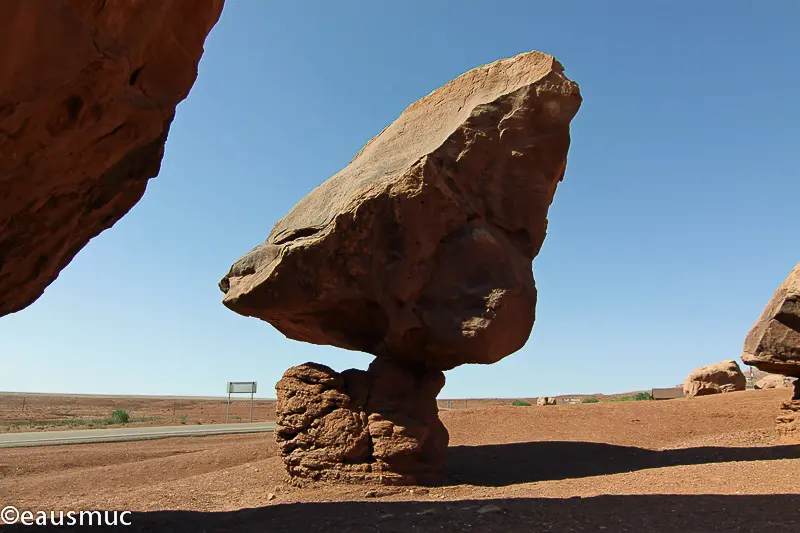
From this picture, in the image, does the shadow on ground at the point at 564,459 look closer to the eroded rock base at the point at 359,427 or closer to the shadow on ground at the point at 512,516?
the eroded rock base at the point at 359,427

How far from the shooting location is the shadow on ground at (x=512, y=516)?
20.2 feet

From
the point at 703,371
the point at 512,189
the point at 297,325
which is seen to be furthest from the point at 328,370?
the point at 703,371

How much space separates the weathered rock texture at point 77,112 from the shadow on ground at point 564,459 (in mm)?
7108

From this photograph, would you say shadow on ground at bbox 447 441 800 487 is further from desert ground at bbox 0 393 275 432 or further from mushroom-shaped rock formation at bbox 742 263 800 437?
desert ground at bbox 0 393 275 432

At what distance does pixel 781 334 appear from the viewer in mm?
12914

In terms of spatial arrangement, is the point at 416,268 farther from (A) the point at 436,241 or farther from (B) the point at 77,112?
(B) the point at 77,112

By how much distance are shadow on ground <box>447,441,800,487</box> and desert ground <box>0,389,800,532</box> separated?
1.5 inches

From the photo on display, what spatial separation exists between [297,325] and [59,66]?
23.1 feet

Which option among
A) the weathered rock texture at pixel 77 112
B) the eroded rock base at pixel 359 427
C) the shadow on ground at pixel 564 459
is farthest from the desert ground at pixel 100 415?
the weathered rock texture at pixel 77 112

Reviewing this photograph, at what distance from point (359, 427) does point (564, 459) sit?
5.15m

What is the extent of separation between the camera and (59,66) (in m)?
4.14

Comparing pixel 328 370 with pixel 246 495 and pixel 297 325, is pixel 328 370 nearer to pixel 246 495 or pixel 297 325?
pixel 297 325

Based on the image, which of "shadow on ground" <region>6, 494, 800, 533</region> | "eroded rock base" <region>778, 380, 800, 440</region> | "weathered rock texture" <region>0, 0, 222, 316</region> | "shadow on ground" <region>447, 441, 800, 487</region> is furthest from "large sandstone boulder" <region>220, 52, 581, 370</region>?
"eroded rock base" <region>778, 380, 800, 440</region>

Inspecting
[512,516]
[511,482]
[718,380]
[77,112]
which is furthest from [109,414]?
[77,112]
